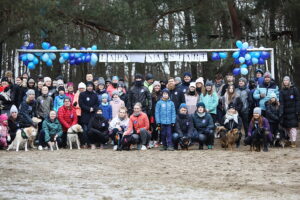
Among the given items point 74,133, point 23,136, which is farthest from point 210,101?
point 23,136

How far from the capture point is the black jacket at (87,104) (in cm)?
1518

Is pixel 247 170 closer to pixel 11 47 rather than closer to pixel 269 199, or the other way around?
pixel 269 199

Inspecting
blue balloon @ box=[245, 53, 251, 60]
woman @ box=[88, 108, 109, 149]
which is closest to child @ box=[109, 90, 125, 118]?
woman @ box=[88, 108, 109, 149]

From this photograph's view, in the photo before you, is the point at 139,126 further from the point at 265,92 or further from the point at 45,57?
the point at 45,57

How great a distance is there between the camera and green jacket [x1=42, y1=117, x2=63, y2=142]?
14508 millimetres

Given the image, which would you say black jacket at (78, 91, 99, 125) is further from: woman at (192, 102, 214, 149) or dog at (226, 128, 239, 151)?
dog at (226, 128, 239, 151)

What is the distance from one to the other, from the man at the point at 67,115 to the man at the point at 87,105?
0.84ft

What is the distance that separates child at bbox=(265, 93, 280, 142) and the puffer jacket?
58.2 inches

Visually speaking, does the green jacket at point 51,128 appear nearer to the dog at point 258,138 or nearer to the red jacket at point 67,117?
the red jacket at point 67,117

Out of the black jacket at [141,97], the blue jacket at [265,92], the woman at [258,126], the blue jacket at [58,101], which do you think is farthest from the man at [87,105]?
the blue jacket at [265,92]

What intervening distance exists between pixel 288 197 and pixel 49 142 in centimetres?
793

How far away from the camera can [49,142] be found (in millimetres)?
14477

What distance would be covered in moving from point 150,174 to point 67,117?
18.0ft

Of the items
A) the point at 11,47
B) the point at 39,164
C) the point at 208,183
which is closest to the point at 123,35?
the point at 11,47
